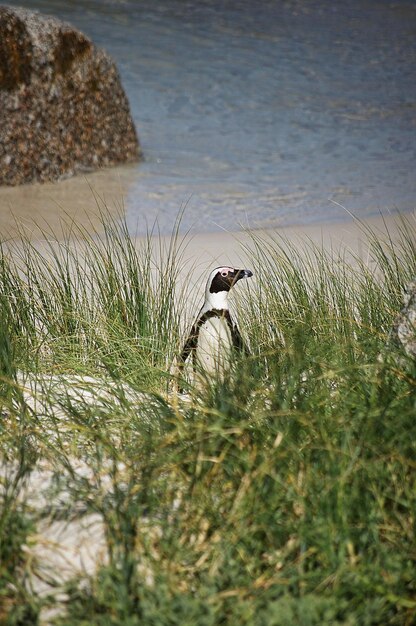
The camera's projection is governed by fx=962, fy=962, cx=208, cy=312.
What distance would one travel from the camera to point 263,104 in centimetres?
1025

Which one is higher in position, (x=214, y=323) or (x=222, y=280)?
(x=222, y=280)

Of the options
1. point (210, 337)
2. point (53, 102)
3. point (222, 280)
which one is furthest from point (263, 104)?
point (210, 337)

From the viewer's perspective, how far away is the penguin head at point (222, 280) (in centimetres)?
Answer: 304

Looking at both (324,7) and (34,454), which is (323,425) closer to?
(34,454)

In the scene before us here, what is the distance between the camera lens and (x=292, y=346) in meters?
2.41

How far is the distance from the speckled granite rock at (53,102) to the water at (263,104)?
49cm

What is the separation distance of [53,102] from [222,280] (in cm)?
488

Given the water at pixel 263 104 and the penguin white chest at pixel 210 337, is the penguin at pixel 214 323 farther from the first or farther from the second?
the water at pixel 263 104

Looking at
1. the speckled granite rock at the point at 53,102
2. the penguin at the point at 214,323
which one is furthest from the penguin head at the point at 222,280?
the speckled granite rock at the point at 53,102

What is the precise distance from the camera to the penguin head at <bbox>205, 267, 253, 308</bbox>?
3.04 metres

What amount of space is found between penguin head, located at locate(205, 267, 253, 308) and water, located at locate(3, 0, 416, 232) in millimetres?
1884

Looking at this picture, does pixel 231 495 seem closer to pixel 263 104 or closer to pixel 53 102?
pixel 53 102

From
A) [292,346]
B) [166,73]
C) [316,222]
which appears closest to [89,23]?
[166,73]

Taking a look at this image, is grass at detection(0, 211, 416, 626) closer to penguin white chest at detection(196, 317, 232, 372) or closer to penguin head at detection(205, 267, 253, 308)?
penguin white chest at detection(196, 317, 232, 372)
